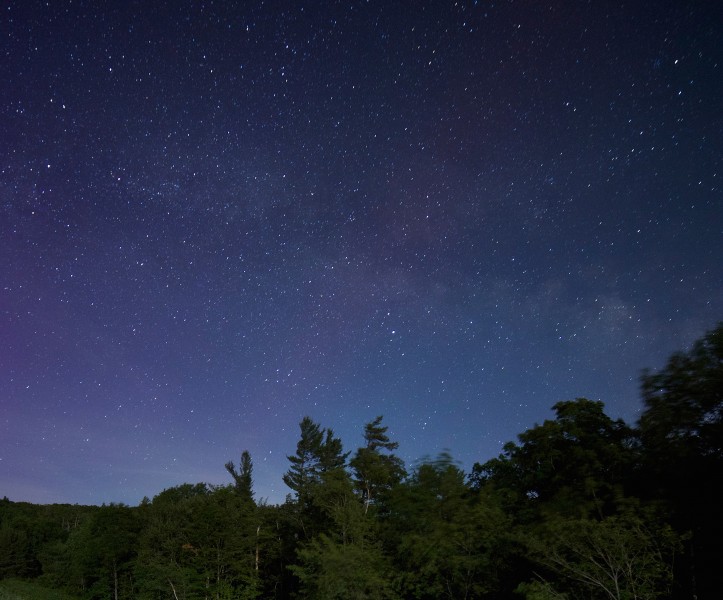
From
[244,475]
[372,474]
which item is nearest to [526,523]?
[372,474]

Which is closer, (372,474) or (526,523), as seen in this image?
(526,523)

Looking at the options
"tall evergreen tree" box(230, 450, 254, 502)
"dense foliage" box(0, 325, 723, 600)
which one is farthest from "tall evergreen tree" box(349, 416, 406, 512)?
"tall evergreen tree" box(230, 450, 254, 502)

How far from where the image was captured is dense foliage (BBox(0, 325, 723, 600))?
15609 millimetres

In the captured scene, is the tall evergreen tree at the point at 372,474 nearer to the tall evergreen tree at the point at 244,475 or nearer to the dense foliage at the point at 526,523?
the dense foliage at the point at 526,523

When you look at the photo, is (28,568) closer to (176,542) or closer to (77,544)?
(77,544)

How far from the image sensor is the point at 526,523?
23609mm

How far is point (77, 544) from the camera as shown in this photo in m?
60.8

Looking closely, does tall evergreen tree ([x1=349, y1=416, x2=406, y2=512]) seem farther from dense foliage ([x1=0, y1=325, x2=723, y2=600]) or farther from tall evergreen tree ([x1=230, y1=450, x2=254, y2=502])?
tall evergreen tree ([x1=230, y1=450, x2=254, y2=502])

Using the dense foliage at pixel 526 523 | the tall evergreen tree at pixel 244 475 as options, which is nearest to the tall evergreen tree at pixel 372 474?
the dense foliage at pixel 526 523

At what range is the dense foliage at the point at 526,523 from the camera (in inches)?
615

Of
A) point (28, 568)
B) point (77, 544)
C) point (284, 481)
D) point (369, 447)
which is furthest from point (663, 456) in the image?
A: point (28, 568)

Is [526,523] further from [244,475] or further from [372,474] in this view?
[244,475]

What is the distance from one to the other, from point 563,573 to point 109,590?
184 ft

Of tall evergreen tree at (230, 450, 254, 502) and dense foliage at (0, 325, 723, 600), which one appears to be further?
tall evergreen tree at (230, 450, 254, 502)
